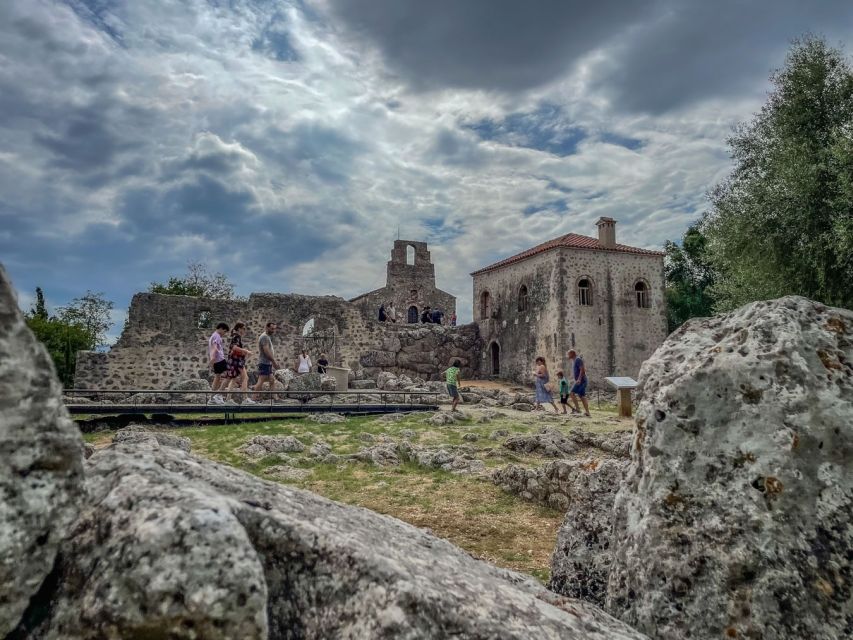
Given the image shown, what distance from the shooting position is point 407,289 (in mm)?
51031

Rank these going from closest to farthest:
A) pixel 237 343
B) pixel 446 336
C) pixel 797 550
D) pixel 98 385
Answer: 1. pixel 797 550
2. pixel 237 343
3. pixel 98 385
4. pixel 446 336

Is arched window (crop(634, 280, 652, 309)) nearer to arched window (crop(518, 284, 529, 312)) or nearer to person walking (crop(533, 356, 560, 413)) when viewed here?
arched window (crop(518, 284, 529, 312))

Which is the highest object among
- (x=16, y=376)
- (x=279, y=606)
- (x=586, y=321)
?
(x=586, y=321)

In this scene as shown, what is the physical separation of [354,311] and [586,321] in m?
12.6

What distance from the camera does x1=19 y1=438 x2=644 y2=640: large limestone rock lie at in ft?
5.30

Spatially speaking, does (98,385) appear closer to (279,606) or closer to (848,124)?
(279,606)

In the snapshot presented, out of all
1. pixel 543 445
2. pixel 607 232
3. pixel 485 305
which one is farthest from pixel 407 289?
pixel 543 445

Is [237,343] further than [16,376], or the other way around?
[237,343]

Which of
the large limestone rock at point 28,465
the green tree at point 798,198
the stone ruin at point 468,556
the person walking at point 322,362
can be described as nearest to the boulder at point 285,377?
the person walking at point 322,362

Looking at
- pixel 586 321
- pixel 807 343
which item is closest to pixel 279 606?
pixel 807 343

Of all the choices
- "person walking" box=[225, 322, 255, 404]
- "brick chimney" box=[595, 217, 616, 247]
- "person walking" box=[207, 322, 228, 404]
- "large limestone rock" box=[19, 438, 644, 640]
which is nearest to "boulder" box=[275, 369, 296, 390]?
"person walking" box=[225, 322, 255, 404]

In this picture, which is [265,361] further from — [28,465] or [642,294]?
[642,294]

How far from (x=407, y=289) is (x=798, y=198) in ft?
120

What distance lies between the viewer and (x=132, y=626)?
159 centimetres
